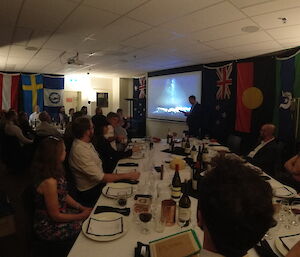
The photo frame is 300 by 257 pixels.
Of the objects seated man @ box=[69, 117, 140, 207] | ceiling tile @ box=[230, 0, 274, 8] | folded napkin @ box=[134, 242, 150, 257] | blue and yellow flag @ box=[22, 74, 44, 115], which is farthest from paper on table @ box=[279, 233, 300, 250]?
blue and yellow flag @ box=[22, 74, 44, 115]

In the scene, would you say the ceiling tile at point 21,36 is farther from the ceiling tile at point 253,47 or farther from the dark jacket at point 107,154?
the ceiling tile at point 253,47

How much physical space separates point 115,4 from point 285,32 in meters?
2.55

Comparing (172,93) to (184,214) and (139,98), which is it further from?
(184,214)

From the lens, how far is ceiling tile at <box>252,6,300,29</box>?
274 centimetres

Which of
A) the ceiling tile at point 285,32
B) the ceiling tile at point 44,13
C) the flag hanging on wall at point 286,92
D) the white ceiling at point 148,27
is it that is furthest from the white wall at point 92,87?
the ceiling tile at point 285,32

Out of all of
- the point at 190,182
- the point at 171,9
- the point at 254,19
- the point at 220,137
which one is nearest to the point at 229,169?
the point at 190,182

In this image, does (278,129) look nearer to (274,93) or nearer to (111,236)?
(274,93)

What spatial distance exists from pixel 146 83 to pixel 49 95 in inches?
149

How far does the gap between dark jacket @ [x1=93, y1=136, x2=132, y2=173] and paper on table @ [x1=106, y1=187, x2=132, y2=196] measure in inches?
43.1

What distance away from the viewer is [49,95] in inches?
356

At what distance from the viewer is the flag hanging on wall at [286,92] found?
431 cm

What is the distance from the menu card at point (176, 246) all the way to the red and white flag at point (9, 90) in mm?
8910

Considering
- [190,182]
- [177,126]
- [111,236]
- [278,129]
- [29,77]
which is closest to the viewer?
[111,236]

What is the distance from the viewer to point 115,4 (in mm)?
2666
